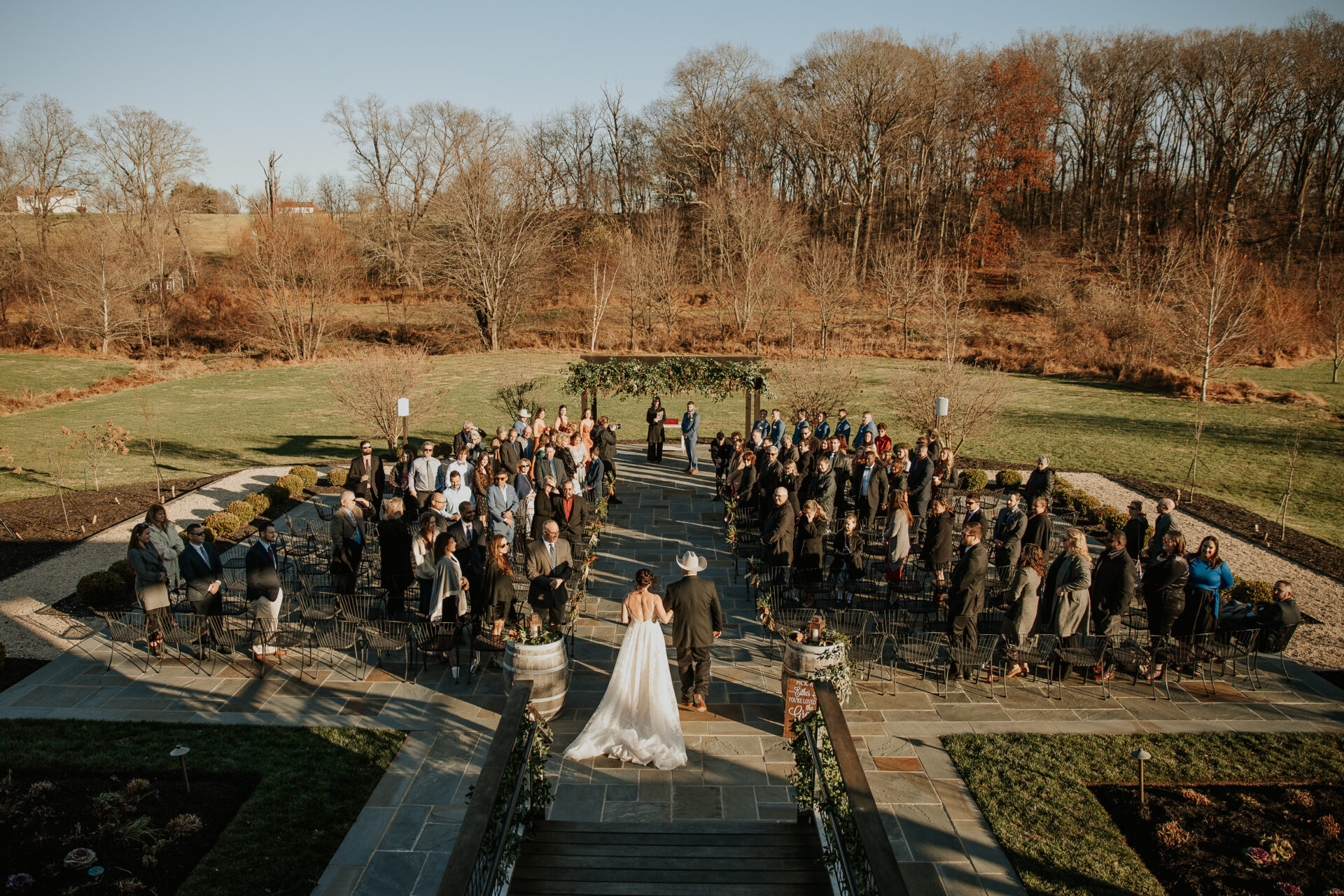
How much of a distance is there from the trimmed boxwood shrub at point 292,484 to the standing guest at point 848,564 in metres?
11.7

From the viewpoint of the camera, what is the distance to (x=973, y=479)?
56.9 ft

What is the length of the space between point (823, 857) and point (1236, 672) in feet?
22.9

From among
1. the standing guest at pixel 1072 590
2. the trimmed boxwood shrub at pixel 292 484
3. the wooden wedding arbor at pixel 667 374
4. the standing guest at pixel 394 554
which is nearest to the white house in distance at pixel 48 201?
the trimmed boxwood shrub at pixel 292 484

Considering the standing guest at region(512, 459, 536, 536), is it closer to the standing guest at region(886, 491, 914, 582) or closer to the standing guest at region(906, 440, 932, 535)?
the standing guest at region(886, 491, 914, 582)

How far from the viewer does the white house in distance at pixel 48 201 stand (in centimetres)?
4484

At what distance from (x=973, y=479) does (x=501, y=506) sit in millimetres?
11056

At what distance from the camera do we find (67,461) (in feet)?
65.9

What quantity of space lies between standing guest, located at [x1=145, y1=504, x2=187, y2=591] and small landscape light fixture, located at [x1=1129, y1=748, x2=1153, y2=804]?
10382 mm

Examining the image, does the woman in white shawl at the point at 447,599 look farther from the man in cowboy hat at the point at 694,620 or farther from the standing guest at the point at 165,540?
the standing guest at the point at 165,540

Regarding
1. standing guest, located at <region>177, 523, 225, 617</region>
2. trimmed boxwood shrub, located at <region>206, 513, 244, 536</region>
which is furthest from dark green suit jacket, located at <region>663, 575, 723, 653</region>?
trimmed boxwood shrub, located at <region>206, 513, 244, 536</region>

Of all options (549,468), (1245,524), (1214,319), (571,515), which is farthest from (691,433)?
(1214,319)

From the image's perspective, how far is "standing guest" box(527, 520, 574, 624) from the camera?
29.2 feet

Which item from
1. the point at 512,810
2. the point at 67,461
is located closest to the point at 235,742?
the point at 512,810

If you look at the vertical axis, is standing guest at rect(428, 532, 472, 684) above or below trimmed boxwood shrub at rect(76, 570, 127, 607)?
above
